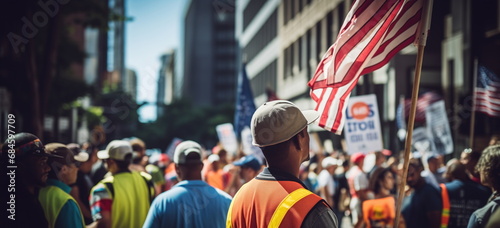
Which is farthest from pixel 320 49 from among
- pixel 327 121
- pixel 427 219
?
pixel 327 121

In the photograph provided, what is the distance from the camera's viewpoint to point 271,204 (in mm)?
3383

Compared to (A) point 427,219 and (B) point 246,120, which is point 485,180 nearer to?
(A) point 427,219

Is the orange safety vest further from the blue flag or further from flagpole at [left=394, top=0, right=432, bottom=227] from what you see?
the blue flag

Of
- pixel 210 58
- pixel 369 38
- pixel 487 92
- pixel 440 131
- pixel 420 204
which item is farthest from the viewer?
pixel 210 58

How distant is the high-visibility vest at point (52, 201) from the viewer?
187 inches

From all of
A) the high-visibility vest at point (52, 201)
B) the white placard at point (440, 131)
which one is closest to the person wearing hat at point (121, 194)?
the high-visibility vest at point (52, 201)

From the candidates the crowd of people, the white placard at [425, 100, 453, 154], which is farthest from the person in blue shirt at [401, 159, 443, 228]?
the white placard at [425, 100, 453, 154]

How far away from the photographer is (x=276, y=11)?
54.4m

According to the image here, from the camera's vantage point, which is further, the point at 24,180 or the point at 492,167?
the point at 492,167

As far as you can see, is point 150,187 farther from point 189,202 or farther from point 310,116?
point 310,116

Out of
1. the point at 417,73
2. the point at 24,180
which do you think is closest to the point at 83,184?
the point at 24,180

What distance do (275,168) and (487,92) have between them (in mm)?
10213

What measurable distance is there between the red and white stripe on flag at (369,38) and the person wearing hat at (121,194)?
2139mm

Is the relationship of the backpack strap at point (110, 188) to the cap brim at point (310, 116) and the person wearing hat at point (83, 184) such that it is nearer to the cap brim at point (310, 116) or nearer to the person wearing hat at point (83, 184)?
the person wearing hat at point (83, 184)
